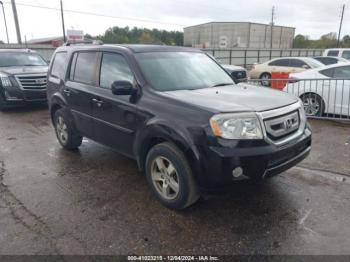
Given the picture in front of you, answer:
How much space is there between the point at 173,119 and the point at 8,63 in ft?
29.1

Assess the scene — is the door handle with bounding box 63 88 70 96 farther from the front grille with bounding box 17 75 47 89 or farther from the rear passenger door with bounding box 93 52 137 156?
the front grille with bounding box 17 75 47 89

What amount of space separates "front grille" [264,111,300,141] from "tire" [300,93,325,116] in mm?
4316

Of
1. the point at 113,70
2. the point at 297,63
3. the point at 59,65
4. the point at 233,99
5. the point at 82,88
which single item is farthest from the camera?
the point at 297,63

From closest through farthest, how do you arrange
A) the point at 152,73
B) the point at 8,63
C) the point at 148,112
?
the point at 148,112, the point at 152,73, the point at 8,63

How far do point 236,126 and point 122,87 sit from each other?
1400 millimetres

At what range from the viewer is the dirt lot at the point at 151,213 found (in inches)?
106

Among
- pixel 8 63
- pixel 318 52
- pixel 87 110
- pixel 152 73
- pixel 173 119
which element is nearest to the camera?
pixel 173 119

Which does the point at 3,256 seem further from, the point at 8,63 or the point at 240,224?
the point at 8,63

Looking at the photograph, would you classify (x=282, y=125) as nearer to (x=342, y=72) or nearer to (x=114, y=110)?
(x=114, y=110)

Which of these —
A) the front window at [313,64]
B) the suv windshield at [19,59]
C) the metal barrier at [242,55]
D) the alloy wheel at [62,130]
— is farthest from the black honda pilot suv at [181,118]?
the metal barrier at [242,55]

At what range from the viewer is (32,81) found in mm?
8844

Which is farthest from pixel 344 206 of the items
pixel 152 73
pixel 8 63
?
pixel 8 63

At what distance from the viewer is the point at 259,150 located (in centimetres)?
273

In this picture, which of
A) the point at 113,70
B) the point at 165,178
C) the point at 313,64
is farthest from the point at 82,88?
the point at 313,64
